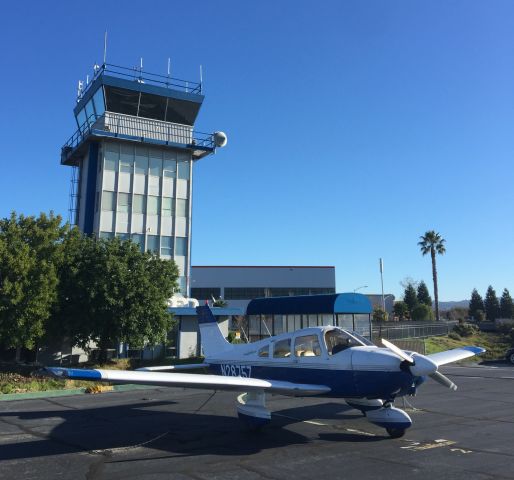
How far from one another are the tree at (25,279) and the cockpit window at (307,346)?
13394 mm

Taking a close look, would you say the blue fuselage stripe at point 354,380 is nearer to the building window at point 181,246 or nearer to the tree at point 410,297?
the building window at point 181,246

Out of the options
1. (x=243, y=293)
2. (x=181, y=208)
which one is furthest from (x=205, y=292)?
(x=181, y=208)

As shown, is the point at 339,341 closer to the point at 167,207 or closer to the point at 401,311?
the point at 167,207

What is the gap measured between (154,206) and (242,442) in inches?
1073

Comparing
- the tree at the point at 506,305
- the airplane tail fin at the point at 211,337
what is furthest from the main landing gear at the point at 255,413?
the tree at the point at 506,305

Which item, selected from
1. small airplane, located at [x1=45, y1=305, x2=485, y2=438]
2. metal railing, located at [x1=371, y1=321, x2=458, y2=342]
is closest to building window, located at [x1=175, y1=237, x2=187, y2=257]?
metal railing, located at [x1=371, y1=321, x2=458, y2=342]

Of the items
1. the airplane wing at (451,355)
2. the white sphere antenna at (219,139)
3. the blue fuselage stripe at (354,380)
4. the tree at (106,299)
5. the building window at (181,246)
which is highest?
the white sphere antenna at (219,139)

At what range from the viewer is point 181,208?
1422 inches

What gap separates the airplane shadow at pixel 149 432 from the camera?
938cm

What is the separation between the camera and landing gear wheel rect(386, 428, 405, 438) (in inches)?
402

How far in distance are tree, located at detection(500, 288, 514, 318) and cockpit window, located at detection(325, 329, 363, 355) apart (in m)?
97.6

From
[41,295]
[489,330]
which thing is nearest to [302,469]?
[41,295]

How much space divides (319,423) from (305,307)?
13.7 m

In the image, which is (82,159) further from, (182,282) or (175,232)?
(182,282)
